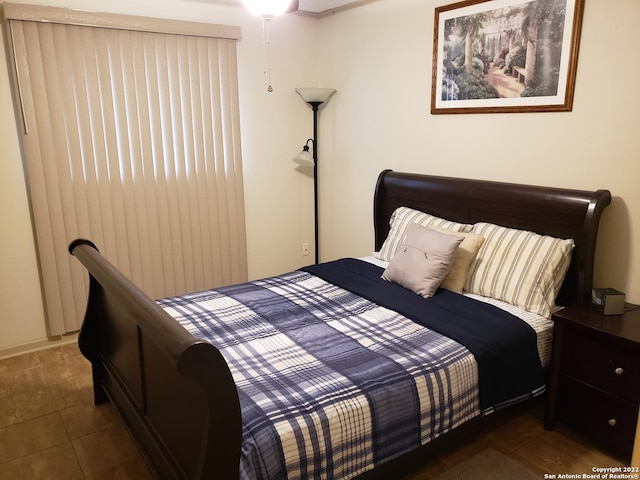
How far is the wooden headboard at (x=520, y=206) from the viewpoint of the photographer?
2357 mm

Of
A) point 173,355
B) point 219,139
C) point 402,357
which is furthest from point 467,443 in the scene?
point 219,139

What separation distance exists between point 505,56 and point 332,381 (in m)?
2.06

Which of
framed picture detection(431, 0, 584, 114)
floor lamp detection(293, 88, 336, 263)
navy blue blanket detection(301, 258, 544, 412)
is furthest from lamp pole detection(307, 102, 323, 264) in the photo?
navy blue blanket detection(301, 258, 544, 412)

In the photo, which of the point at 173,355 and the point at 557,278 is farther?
the point at 557,278

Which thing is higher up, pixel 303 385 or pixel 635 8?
pixel 635 8

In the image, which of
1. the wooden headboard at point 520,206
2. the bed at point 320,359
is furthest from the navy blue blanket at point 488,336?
the wooden headboard at point 520,206

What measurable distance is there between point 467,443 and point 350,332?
0.77 meters

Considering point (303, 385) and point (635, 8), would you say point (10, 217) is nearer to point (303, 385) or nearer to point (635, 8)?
point (303, 385)

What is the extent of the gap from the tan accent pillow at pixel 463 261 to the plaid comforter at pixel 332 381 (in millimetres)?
451

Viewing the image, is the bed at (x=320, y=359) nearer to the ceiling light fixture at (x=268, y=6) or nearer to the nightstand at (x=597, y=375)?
the nightstand at (x=597, y=375)

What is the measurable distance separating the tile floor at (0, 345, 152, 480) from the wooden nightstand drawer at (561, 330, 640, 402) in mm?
1939

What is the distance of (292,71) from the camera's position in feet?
12.9

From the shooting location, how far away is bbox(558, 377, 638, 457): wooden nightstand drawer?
6.73 feet

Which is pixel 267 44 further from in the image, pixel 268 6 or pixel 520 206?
pixel 520 206
